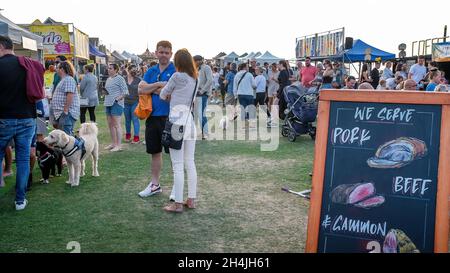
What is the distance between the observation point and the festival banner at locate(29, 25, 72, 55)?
17.8m

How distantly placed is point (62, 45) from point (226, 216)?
52.2ft

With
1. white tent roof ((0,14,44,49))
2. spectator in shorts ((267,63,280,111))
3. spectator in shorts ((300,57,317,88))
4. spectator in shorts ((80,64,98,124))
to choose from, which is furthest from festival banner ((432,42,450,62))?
white tent roof ((0,14,44,49))

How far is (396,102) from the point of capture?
3092 mm

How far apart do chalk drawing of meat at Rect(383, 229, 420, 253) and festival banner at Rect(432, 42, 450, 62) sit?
16384 millimetres

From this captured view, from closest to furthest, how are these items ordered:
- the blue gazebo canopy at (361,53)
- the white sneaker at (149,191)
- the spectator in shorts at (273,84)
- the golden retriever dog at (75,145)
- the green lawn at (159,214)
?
the green lawn at (159,214), the white sneaker at (149,191), the golden retriever dog at (75,145), the spectator in shorts at (273,84), the blue gazebo canopy at (361,53)

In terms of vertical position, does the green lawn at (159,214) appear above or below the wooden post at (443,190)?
below

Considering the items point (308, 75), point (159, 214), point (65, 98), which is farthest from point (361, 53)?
point (159, 214)

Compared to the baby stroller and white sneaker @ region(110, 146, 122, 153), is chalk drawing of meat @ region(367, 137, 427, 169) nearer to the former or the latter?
white sneaker @ region(110, 146, 122, 153)

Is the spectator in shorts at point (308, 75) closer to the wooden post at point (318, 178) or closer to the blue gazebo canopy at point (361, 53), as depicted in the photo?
the blue gazebo canopy at point (361, 53)

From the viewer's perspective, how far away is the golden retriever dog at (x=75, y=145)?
19.6 feet

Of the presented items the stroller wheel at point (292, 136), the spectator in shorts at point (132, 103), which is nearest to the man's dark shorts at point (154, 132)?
the spectator in shorts at point (132, 103)

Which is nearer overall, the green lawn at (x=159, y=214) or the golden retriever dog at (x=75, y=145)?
the green lawn at (x=159, y=214)

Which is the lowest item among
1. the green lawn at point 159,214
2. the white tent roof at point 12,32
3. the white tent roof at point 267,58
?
the green lawn at point 159,214
